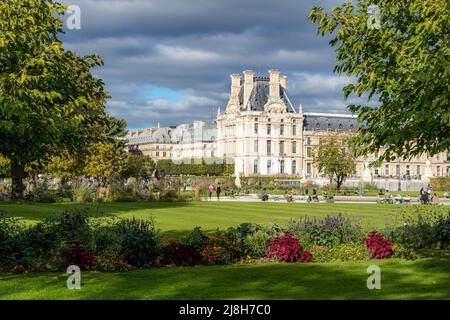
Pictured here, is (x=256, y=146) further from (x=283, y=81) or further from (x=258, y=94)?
(x=283, y=81)

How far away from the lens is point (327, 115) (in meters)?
146

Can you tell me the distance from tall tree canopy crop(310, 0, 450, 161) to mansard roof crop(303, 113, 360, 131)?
126990mm

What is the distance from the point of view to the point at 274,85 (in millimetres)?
127312

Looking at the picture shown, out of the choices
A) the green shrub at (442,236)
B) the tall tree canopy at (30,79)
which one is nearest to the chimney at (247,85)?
the green shrub at (442,236)

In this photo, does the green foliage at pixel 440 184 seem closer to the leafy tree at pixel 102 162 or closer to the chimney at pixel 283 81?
the leafy tree at pixel 102 162

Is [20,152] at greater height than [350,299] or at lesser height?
greater

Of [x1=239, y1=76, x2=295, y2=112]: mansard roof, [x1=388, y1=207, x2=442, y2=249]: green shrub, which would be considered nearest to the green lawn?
[x1=388, y1=207, x2=442, y2=249]: green shrub

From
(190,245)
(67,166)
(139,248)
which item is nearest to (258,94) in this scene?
(67,166)

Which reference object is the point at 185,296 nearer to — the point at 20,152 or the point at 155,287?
the point at 155,287

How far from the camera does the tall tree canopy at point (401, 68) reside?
11.1m

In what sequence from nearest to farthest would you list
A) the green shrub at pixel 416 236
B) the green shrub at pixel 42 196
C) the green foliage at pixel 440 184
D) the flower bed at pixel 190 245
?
the flower bed at pixel 190 245
the green shrub at pixel 416 236
the green shrub at pixel 42 196
the green foliage at pixel 440 184

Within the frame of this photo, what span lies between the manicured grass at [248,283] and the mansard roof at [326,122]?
12843 cm
